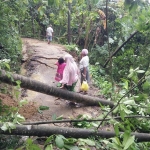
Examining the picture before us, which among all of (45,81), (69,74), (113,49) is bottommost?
(45,81)

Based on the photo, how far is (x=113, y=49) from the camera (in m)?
13.5

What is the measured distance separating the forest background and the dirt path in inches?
24.7

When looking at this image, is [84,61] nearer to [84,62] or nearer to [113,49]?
[84,62]

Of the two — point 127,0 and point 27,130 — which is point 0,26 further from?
point 127,0

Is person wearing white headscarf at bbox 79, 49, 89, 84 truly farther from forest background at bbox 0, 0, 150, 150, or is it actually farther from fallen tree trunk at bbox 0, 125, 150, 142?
fallen tree trunk at bbox 0, 125, 150, 142

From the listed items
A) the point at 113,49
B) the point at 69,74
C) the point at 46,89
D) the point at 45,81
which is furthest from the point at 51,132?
the point at 113,49

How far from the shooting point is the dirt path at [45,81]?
6.03 meters

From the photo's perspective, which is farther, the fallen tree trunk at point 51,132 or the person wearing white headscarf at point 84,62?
the person wearing white headscarf at point 84,62

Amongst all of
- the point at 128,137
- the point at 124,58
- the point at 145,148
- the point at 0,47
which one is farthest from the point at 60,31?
the point at 128,137

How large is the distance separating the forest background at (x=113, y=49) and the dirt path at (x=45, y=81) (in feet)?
2.06

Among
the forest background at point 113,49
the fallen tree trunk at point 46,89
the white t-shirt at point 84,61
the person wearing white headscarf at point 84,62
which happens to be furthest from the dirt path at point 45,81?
the white t-shirt at point 84,61

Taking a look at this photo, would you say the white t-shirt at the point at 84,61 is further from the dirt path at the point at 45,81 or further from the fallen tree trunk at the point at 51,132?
the fallen tree trunk at the point at 51,132

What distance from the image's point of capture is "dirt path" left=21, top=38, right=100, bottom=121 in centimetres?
603

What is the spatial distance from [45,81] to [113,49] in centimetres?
611
